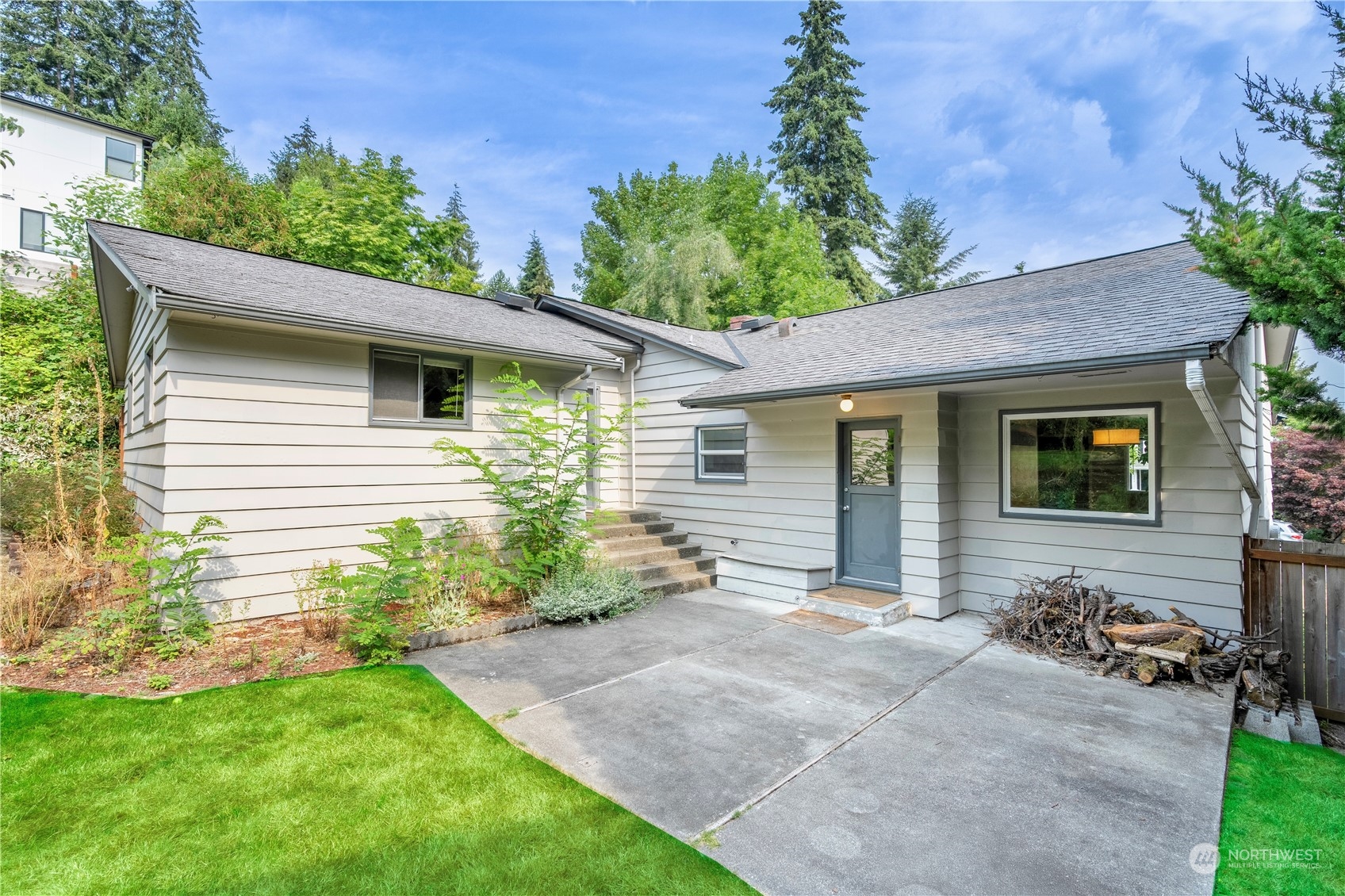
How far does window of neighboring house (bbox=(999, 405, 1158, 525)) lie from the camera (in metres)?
5.38

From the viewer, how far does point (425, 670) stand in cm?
461

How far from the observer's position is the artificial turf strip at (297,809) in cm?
226

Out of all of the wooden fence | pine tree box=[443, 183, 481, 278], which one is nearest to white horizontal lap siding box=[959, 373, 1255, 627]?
the wooden fence

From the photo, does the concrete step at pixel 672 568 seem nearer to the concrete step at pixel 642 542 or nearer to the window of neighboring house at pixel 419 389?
the concrete step at pixel 642 542

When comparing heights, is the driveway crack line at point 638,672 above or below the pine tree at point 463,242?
below

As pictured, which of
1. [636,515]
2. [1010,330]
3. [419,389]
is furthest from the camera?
[636,515]

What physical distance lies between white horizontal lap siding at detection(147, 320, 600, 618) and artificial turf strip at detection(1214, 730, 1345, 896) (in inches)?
270

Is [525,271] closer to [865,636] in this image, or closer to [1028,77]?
[1028,77]

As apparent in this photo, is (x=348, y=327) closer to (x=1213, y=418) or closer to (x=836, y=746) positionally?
(x=836, y=746)

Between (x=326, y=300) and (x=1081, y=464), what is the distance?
26.7 feet

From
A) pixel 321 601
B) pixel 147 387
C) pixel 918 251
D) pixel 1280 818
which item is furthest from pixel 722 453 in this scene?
pixel 918 251

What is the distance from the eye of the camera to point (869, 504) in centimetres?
692

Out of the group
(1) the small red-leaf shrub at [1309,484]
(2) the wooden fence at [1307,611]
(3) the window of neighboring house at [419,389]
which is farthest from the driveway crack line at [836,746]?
(1) the small red-leaf shrub at [1309,484]

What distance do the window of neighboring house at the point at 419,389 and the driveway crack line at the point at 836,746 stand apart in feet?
17.7
